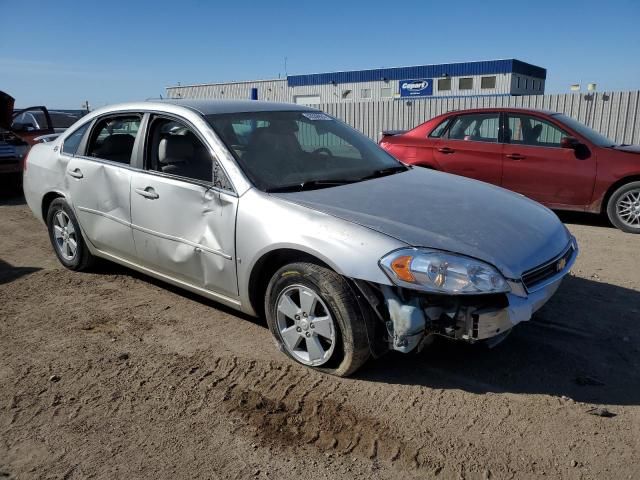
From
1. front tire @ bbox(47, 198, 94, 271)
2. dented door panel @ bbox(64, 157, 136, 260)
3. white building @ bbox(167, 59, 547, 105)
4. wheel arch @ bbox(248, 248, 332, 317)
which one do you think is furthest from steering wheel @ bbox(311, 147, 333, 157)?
white building @ bbox(167, 59, 547, 105)

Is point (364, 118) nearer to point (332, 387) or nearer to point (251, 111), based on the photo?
point (251, 111)

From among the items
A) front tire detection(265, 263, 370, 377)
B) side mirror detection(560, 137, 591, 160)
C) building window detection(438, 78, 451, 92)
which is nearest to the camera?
front tire detection(265, 263, 370, 377)

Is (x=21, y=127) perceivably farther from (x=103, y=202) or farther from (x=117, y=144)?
(x=103, y=202)

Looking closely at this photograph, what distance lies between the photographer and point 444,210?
3355mm

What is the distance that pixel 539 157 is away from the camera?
7379 mm

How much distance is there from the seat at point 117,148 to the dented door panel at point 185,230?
1.34 ft

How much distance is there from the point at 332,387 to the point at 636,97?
14634mm

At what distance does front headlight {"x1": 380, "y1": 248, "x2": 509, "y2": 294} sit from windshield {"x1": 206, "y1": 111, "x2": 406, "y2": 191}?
103 cm

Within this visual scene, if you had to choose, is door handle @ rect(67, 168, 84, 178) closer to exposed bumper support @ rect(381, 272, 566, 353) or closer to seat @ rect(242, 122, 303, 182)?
seat @ rect(242, 122, 303, 182)

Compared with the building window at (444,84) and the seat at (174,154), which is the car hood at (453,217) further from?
the building window at (444,84)

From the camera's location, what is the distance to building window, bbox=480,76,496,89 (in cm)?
3475

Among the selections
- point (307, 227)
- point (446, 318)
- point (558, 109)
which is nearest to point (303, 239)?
point (307, 227)

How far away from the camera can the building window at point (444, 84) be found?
119ft

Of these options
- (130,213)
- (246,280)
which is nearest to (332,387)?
(246,280)
